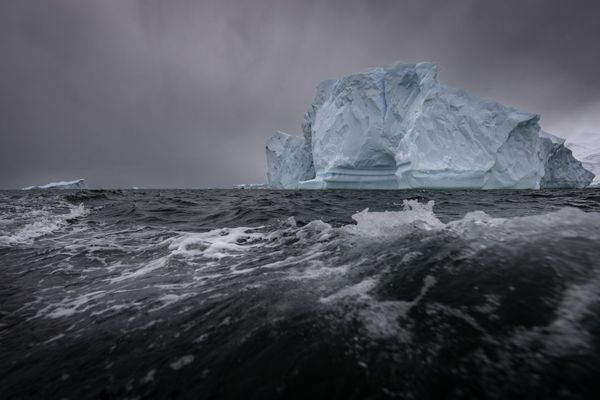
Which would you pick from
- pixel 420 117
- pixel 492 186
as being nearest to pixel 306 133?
A: pixel 420 117

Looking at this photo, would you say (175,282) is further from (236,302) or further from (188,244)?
(188,244)

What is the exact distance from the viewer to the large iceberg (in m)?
28.0

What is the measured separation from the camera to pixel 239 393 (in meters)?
1.38

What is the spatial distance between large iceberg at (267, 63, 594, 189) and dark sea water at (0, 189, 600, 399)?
2679 cm

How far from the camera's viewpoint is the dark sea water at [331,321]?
4.64 ft

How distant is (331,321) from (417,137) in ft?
96.3

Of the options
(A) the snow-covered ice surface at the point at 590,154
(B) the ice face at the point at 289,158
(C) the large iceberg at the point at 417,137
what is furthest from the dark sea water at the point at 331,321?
(A) the snow-covered ice surface at the point at 590,154

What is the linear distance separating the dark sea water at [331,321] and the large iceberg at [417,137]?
26.8 m

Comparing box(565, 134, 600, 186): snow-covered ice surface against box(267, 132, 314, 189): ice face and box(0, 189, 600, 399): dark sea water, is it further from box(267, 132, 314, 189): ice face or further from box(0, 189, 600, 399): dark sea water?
box(0, 189, 600, 399): dark sea water

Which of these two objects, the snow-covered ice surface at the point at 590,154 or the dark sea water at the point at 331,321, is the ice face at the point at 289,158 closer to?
the dark sea water at the point at 331,321

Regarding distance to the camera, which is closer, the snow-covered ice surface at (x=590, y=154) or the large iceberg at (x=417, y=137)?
the large iceberg at (x=417, y=137)

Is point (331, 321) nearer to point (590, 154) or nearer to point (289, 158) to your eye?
point (289, 158)

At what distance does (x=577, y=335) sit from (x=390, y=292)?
45.0 inches

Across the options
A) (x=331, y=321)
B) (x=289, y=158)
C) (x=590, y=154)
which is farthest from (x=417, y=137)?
(x=590, y=154)
